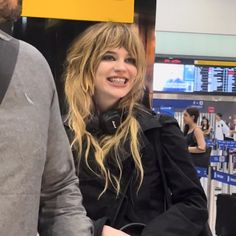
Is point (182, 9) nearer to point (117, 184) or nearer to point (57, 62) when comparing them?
point (57, 62)

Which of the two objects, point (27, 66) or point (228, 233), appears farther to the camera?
point (228, 233)

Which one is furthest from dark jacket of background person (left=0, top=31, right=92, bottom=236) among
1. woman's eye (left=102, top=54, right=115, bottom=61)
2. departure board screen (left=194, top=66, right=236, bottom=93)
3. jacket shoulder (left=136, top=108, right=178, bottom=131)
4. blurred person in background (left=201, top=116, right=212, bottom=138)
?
departure board screen (left=194, top=66, right=236, bottom=93)

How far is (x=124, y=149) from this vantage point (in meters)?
1.64

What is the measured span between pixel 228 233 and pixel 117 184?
215 cm

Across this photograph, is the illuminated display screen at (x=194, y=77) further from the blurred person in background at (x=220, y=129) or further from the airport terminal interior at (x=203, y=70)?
the blurred person in background at (x=220, y=129)

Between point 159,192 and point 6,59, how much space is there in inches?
36.2

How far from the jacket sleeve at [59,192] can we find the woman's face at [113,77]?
74cm

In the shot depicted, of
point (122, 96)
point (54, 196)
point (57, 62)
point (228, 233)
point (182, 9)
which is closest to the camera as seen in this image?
point (54, 196)

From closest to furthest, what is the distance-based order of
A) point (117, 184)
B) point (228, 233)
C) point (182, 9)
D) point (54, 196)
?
point (54, 196) → point (117, 184) → point (228, 233) → point (182, 9)

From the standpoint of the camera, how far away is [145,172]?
160cm

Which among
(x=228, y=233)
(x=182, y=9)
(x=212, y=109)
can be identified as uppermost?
(x=182, y=9)

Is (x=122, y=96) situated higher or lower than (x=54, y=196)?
higher

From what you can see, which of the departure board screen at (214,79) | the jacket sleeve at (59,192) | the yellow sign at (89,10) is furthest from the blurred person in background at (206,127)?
the jacket sleeve at (59,192)

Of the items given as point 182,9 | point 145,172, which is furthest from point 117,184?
point 182,9
